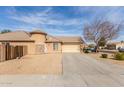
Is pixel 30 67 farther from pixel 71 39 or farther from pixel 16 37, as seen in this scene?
pixel 71 39

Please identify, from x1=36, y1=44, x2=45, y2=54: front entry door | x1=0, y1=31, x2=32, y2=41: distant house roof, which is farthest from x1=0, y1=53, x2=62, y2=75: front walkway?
x1=36, y1=44, x2=45, y2=54: front entry door

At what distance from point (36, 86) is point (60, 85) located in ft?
3.54

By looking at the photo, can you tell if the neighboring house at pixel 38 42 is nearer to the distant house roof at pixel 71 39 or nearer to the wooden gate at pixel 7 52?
the distant house roof at pixel 71 39

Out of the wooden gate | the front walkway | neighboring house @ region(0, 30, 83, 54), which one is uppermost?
neighboring house @ region(0, 30, 83, 54)

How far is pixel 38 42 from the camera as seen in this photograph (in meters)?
35.0

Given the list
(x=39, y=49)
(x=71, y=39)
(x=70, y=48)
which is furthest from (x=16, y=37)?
(x=71, y=39)

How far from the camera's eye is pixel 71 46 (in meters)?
43.0

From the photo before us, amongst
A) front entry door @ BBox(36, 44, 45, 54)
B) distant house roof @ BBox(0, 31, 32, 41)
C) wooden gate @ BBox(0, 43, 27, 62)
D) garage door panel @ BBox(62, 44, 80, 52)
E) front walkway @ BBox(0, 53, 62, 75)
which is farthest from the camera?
garage door panel @ BBox(62, 44, 80, 52)

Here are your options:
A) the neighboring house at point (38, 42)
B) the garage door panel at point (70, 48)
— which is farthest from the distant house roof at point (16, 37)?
the garage door panel at point (70, 48)

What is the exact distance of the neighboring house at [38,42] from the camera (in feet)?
110

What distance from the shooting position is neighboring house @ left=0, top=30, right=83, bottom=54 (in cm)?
3347

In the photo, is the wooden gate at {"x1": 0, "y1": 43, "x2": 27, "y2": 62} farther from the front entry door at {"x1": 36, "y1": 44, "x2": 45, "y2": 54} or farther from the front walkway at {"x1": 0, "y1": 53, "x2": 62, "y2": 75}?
the front entry door at {"x1": 36, "y1": 44, "x2": 45, "y2": 54}
